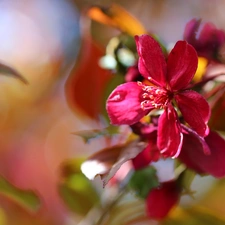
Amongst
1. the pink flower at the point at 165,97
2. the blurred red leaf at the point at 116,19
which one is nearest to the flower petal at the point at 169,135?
the pink flower at the point at 165,97

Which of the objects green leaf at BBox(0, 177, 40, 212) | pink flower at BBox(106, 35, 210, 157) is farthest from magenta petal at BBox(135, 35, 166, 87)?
green leaf at BBox(0, 177, 40, 212)

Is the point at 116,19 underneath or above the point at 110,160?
above

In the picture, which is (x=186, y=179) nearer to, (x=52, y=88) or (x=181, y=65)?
(x=181, y=65)

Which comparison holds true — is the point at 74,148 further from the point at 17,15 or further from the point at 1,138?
the point at 17,15

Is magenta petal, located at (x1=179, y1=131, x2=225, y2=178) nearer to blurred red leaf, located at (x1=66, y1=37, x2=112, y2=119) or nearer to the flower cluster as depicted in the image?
the flower cluster

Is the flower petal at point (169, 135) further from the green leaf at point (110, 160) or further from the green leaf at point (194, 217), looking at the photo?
the green leaf at point (194, 217)

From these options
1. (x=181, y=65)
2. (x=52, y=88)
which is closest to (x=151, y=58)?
(x=181, y=65)
